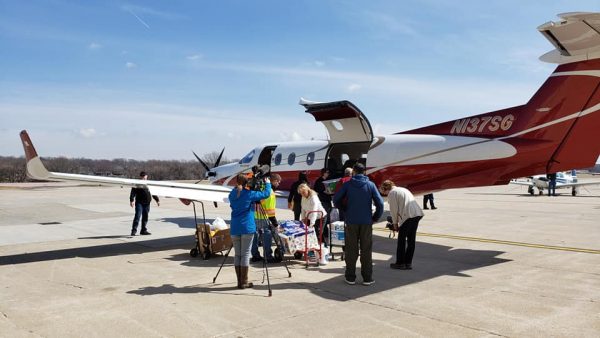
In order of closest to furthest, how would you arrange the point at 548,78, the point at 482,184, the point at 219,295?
the point at 219,295 → the point at 548,78 → the point at 482,184

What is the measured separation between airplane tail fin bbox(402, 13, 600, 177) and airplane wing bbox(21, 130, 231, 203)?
7035 mm

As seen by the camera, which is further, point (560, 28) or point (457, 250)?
point (457, 250)

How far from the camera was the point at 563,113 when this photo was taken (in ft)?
29.7

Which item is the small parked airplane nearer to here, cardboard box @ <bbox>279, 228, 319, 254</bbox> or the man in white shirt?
the man in white shirt

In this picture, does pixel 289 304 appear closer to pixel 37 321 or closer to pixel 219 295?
pixel 219 295

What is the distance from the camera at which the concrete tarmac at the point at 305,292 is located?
511cm

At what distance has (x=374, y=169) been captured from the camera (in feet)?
39.9

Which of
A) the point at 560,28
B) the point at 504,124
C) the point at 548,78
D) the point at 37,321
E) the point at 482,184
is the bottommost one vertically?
the point at 37,321

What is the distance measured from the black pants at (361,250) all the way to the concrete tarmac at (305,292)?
24cm

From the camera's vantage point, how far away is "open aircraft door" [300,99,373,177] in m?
11.9

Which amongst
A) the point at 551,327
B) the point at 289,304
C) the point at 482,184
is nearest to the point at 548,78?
the point at 482,184

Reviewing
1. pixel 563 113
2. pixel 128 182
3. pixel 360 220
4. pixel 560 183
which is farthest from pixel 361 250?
pixel 560 183

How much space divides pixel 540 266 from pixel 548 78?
3.99 meters

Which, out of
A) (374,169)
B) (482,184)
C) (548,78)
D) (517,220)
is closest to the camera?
(548,78)
